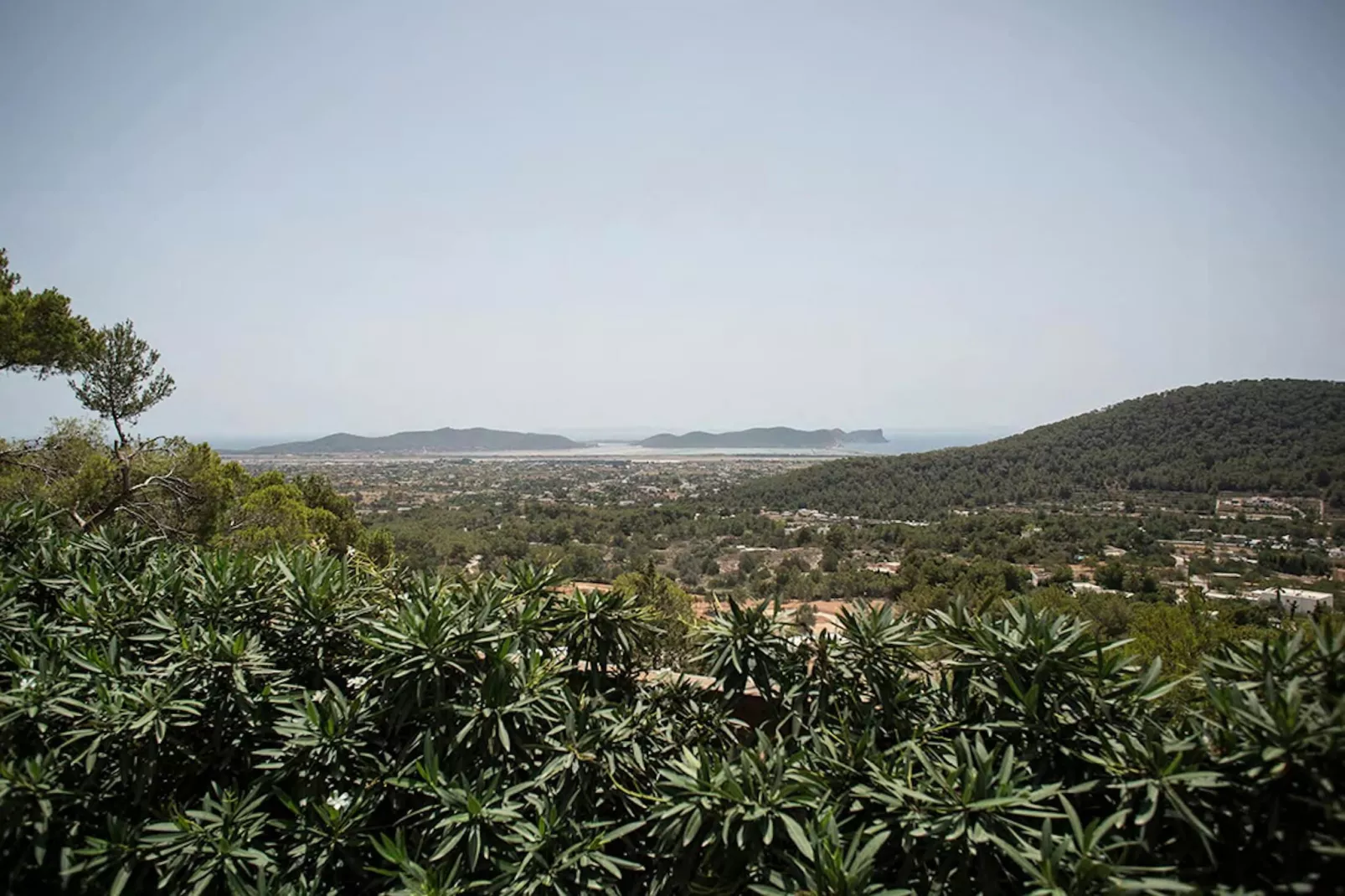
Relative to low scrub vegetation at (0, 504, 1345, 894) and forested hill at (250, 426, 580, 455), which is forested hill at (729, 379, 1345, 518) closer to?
low scrub vegetation at (0, 504, 1345, 894)

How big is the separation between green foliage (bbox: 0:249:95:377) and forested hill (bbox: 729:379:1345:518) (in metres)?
36.7

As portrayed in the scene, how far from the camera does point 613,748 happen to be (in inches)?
102

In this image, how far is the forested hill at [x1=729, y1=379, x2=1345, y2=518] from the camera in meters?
27.0

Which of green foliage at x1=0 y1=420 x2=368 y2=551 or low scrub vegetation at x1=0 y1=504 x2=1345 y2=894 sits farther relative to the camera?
green foliage at x1=0 y1=420 x2=368 y2=551

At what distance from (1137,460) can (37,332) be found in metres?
42.7

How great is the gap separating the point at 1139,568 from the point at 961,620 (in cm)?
2400

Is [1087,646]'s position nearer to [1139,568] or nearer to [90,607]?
[90,607]

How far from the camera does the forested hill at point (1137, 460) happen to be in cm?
2702

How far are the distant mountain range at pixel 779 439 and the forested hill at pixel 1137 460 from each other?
103 metres

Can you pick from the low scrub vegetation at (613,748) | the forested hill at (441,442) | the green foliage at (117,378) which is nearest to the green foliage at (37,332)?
the green foliage at (117,378)

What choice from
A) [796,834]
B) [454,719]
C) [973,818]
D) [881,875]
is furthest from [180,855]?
[973,818]

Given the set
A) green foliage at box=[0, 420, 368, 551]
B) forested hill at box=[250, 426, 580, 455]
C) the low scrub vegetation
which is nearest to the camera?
the low scrub vegetation

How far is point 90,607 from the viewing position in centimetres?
318

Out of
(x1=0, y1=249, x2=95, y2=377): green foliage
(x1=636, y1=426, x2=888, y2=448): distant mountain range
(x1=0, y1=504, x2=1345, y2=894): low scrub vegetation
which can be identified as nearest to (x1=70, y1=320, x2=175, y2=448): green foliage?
(x1=0, y1=249, x2=95, y2=377): green foliage
